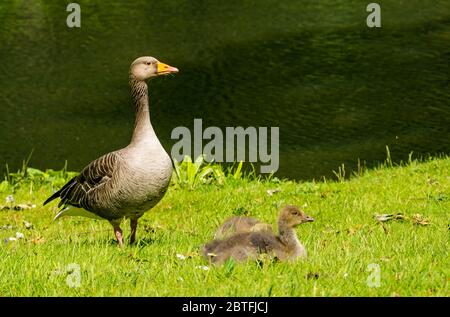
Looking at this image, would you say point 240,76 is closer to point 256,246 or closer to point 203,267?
point 256,246

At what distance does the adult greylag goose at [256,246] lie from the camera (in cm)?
772

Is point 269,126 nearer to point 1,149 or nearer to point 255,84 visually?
point 255,84

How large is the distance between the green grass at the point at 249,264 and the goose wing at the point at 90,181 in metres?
0.47

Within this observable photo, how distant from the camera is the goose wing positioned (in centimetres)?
912

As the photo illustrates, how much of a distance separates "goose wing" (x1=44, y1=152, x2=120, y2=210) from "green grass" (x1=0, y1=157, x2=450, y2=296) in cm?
47

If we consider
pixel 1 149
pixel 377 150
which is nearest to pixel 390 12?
pixel 377 150

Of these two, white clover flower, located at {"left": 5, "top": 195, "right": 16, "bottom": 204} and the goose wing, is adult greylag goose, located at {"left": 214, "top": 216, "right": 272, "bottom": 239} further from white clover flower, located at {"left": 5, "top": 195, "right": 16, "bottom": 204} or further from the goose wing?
white clover flower, located at {"left": 5, "top": 195, "right": 16, "bottom": 204}

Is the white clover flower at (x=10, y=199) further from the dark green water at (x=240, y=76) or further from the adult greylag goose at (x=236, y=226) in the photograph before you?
the dark green water at (x=240, y=76)

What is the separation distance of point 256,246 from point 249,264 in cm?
22

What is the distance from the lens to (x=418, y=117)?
913 inches

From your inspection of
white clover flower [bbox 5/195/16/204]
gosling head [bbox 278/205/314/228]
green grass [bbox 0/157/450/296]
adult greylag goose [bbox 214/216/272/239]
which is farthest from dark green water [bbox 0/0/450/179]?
gosling head [bbox 278/205/314/228]

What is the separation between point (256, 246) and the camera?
7.80 meters
